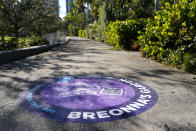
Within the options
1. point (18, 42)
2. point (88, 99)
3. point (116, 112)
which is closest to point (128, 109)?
point (116, 112)

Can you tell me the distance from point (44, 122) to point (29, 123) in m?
0.23

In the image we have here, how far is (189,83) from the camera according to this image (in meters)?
4.75

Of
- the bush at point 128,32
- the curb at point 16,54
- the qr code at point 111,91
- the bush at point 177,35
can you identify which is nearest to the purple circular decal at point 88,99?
the qr code at point 111,91

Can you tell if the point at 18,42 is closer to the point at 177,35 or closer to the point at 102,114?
the point at 177,35

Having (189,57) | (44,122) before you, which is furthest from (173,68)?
(44,122)

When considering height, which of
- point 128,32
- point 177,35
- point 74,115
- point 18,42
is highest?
Result: point 128,32

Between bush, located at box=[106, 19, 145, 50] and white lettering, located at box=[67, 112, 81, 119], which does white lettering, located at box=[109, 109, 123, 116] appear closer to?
white lettering, located at box=[67, 112, 81, 119]

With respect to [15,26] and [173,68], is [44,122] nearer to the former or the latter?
[173,68]

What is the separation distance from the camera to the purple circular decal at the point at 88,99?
118 inches

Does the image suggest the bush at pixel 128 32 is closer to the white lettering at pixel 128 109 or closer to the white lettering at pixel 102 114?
the white lettering at pixel 128 109

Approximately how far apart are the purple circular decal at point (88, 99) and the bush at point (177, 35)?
103 inches

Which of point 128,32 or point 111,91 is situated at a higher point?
point 128,32

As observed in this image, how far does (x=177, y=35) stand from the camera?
22.1 ft

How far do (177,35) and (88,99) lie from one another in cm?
488
